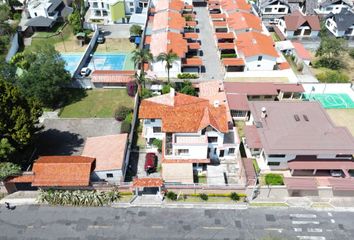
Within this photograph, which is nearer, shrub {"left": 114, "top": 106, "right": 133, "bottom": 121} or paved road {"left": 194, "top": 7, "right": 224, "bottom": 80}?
shrub {"left": 114, "top": 106, "right": 133, "bottom": 121}

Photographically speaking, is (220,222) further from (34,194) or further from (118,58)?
(118,58)

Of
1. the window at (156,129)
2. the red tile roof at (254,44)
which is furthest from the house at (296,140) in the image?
the red tile roof at (254,44)

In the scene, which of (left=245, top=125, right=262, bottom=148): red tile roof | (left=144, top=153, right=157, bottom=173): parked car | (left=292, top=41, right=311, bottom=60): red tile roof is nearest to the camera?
(left=144, top=153, right=157, bottom=173): parked car

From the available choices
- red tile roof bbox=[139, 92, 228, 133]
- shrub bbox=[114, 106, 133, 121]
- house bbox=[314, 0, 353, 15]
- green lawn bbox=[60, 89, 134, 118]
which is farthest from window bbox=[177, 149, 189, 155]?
house bbox=[314, 0, 353, 15]

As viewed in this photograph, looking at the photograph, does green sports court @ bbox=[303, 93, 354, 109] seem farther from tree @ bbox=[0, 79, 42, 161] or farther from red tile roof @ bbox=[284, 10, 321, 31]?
tree @ bbox=[0, 79, 42, 161]

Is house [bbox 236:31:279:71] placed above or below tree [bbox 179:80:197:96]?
above

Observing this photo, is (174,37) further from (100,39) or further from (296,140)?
(296,140)

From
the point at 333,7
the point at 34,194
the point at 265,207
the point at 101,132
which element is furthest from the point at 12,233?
the point at 333,7
